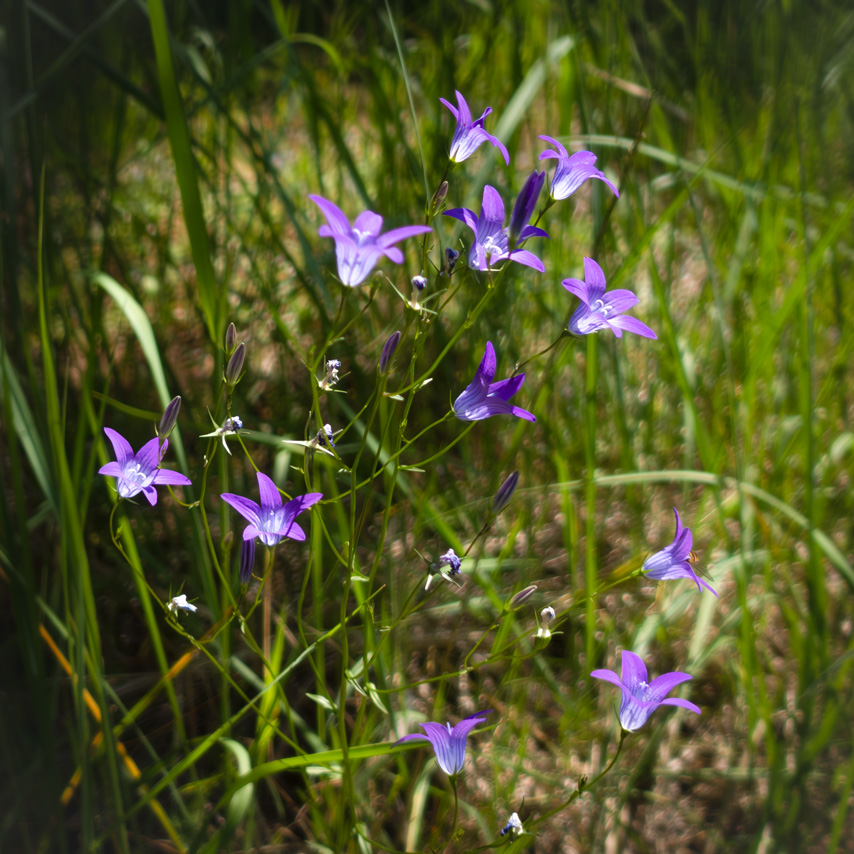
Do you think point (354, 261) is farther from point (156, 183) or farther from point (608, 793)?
point (156, 183)

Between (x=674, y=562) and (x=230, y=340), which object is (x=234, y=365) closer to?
(x=230, y=340)

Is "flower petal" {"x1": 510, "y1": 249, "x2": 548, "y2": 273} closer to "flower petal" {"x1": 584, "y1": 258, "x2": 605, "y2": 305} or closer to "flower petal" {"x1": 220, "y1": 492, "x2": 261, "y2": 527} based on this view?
"flower petal" {"x1": 584, "y1": 258, "x2": 605, "y2": 305}

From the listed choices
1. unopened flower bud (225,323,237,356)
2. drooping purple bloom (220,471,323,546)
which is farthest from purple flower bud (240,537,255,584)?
unopened flower bud (225,323,237,356)

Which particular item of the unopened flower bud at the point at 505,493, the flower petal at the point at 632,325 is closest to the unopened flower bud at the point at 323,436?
the unopened flower bud at the point at 505,493

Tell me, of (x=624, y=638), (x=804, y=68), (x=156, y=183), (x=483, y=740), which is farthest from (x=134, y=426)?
(x=804, y=68)

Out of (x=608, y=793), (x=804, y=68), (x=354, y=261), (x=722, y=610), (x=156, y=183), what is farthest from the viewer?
(x=156, y=183)

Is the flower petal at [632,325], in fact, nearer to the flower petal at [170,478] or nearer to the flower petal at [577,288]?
the flower petal at [577,288]
